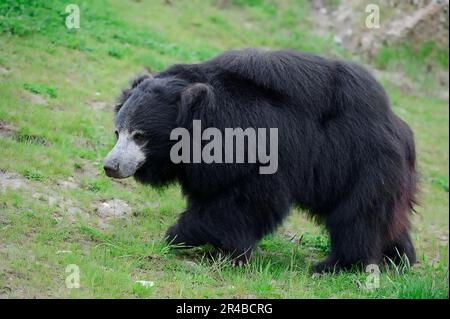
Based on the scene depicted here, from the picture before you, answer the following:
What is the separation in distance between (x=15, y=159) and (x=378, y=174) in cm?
341

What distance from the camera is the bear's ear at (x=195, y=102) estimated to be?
5934 mm

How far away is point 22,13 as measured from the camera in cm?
987

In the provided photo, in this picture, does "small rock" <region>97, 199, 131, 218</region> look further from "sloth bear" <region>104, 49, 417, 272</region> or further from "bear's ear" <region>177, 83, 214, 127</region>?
"bear's ear" <region>177, 83, 214, 127</region>

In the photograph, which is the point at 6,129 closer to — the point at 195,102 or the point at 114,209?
the point at 114,209

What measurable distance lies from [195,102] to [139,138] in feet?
1.77

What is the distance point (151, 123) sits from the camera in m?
6.02

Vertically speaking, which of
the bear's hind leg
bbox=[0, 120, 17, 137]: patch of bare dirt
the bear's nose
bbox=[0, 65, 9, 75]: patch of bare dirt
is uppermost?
bbox=[0, 65, 9, 75]: patch of bare dirt

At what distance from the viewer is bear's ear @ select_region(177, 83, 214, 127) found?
5.93 metres

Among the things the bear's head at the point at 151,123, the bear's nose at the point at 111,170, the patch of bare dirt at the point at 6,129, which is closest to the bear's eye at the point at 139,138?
the bear's head at the point at 151,123

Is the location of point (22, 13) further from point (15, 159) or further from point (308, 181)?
point (308, 181)

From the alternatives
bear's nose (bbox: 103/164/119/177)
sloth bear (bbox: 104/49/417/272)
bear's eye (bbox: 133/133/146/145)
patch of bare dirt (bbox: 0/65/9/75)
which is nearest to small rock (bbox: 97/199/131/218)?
sloth bear (bbox: 104/49/417/272)

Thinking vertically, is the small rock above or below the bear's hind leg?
above

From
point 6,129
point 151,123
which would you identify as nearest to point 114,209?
point 151,123
